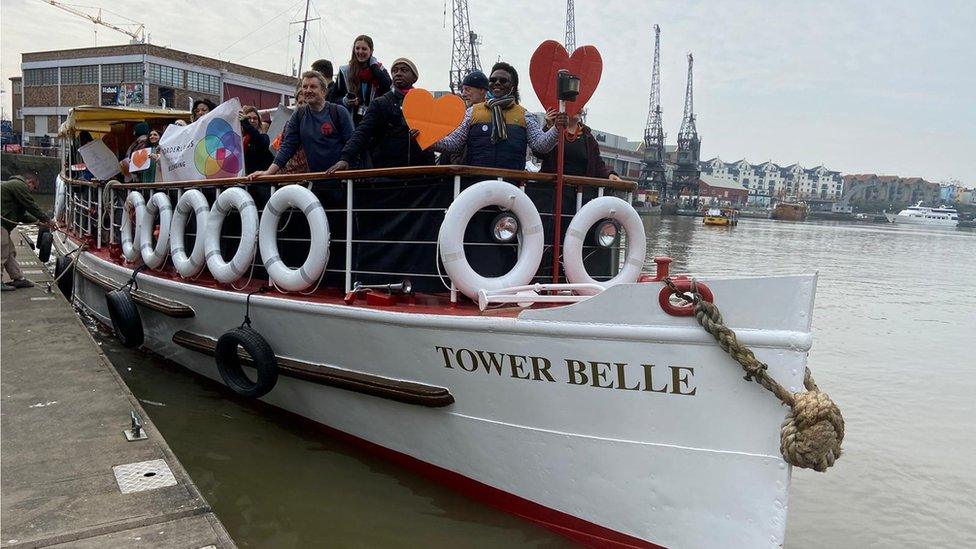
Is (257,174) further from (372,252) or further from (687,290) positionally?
(687,290)

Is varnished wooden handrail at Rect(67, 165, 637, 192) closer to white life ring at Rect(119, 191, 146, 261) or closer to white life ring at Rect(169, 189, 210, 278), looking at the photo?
white life ring at Rect(169, 189, 210, 278)

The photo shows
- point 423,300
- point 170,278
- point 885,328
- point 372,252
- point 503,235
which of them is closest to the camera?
point 503,235

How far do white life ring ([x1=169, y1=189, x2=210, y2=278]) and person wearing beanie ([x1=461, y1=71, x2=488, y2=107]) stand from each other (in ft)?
8.30

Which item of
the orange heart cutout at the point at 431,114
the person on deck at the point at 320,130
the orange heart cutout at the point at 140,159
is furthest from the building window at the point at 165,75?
the orange heart cutout at the point at 431,114

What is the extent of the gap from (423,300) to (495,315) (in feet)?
2.78

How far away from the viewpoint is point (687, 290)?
10.7ft

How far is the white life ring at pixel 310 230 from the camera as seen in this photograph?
15.1ft

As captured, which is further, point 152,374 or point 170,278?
point 152,374

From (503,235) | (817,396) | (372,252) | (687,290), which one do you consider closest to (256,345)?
(372,252)

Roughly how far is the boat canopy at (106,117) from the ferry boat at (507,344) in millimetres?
3460

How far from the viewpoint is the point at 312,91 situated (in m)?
5.18

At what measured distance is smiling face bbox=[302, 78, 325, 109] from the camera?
17.0ft

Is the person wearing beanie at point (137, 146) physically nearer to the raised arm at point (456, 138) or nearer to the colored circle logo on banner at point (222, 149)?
the colored circle logo on banner at point (222, 149)

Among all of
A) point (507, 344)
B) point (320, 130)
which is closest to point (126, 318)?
point (320, 130)
